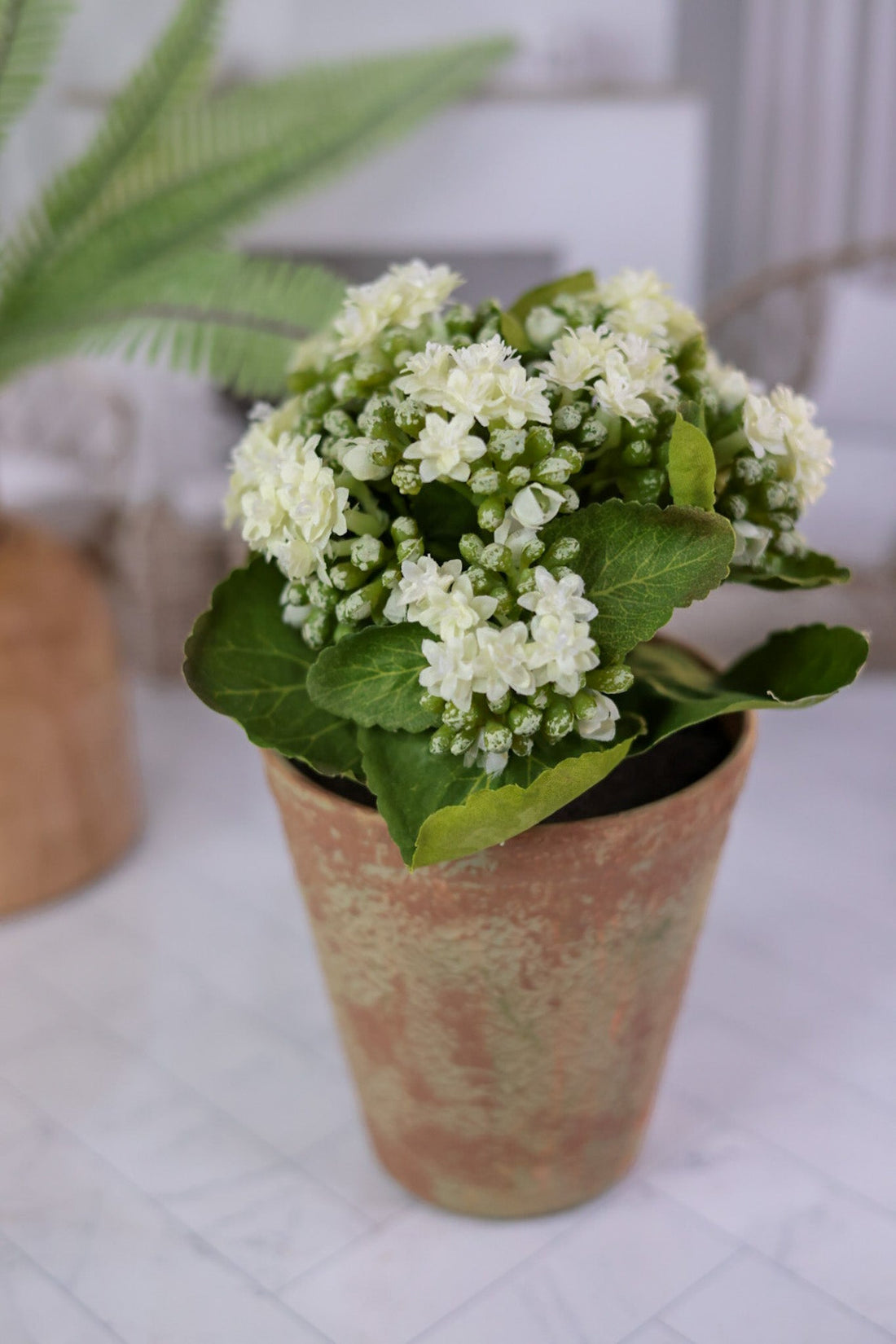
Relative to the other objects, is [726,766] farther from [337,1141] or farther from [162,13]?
[162,13]

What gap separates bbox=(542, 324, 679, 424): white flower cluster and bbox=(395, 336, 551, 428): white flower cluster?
0.03 m

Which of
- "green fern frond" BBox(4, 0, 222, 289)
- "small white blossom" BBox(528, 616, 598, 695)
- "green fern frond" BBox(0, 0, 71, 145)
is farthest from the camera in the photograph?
"green fern frond" BBox(4, 0, 222, 289)

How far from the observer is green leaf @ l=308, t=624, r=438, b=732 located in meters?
0.59

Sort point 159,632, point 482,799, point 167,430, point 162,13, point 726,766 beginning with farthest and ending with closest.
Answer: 1. point 162,13
2. point 167,430
3. point 159,632
4. point 726,766
5. point 482,799

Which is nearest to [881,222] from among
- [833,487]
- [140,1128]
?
[833,487]

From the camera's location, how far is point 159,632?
5.33ft

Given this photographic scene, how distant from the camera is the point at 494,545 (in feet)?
1.82

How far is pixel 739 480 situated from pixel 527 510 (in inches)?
5.4

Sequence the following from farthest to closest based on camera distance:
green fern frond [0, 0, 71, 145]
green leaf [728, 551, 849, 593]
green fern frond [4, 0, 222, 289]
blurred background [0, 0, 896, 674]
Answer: blurred background [0, 0, 896, 674] → green fern frond [4, 0, 222, 289] → green fern frond [0, 0, 71, 145] → green leaf [728, 551, 849, 593]

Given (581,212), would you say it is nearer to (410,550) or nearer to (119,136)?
(119,136)

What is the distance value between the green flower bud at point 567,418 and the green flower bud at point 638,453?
0.03 m

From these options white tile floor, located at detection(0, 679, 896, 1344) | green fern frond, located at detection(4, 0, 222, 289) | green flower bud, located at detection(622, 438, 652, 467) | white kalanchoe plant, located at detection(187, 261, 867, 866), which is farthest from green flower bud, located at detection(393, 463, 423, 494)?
green fern frond, located at detection(4, 0, 222, 289)

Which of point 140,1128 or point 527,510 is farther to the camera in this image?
point 140,1128

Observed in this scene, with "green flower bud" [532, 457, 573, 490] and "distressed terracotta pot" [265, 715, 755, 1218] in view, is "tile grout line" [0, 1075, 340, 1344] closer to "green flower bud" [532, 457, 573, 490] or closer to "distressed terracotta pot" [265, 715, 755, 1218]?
"distressed terracotta pot" [265, 715, 755, 1218]
